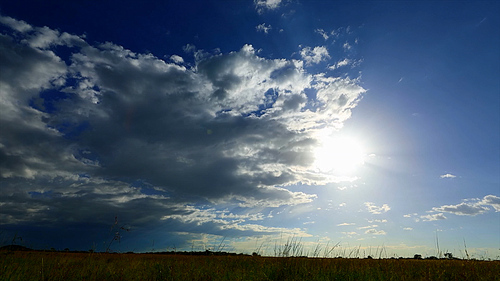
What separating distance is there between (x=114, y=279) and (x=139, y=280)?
4.58ft

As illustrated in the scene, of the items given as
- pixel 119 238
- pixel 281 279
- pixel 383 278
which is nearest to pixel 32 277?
pixel 119 238

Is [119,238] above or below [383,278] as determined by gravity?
above

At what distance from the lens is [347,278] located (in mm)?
9789

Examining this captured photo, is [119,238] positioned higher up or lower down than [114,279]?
higher up

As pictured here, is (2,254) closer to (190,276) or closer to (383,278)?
(190,276)

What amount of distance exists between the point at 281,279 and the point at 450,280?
22.1 feet

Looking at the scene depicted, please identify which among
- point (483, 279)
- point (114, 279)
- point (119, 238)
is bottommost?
point (114, 279)

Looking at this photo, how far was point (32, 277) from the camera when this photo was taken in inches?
361

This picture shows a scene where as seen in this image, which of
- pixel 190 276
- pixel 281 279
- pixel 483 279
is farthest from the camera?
pixel 190 276

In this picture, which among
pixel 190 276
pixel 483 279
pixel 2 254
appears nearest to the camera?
pixel 483 279

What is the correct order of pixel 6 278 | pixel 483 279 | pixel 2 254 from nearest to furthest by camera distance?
pixel 6 278 < pixel 483 279 < pixel 2 254

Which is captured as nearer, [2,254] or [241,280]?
[241,280]

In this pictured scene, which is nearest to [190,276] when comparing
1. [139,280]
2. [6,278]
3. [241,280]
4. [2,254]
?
[139,280]

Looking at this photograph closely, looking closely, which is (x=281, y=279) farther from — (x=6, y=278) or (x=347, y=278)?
(x=6, y=278)
